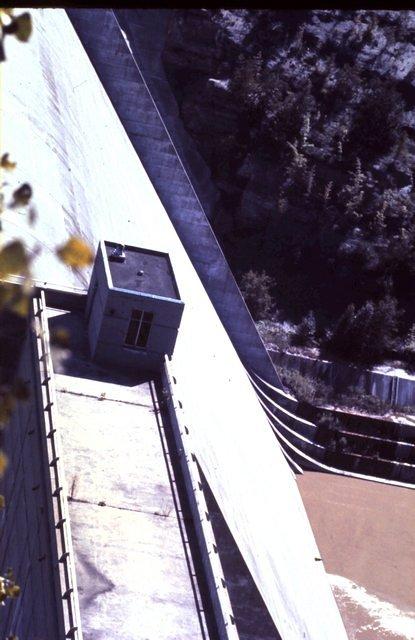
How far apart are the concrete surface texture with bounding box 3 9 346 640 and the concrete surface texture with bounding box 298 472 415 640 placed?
2.16 ft

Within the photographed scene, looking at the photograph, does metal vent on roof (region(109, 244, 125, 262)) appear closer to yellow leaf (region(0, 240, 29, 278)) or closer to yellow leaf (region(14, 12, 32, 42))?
yellow leaf (region(14, 12, 32, 42))

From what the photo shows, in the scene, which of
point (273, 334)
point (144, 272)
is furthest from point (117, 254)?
point (273, 334)

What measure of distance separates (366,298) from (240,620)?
20199 mm

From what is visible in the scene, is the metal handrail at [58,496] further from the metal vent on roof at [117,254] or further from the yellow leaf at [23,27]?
the yellow leaf at [23,27]

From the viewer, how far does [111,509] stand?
1193cm

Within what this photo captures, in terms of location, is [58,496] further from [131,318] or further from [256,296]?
[256,296]

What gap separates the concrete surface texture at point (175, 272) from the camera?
17.0 meters

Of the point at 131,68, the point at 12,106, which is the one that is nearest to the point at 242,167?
the point at 131,68

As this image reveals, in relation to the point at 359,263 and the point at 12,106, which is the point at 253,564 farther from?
the point at 359,263

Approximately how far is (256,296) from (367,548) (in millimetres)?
9625

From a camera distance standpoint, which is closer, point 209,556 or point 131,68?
point 209,556

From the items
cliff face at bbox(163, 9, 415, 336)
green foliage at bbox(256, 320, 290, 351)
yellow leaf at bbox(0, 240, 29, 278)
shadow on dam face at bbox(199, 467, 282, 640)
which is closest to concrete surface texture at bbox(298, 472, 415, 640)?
green foliage at bbox(256, 320, 290, 351)

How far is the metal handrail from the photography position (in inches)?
376

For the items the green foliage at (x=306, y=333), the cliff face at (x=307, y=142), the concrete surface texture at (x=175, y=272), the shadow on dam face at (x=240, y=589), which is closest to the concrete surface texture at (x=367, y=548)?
the concrete surface texture at (x=175, y=272)
